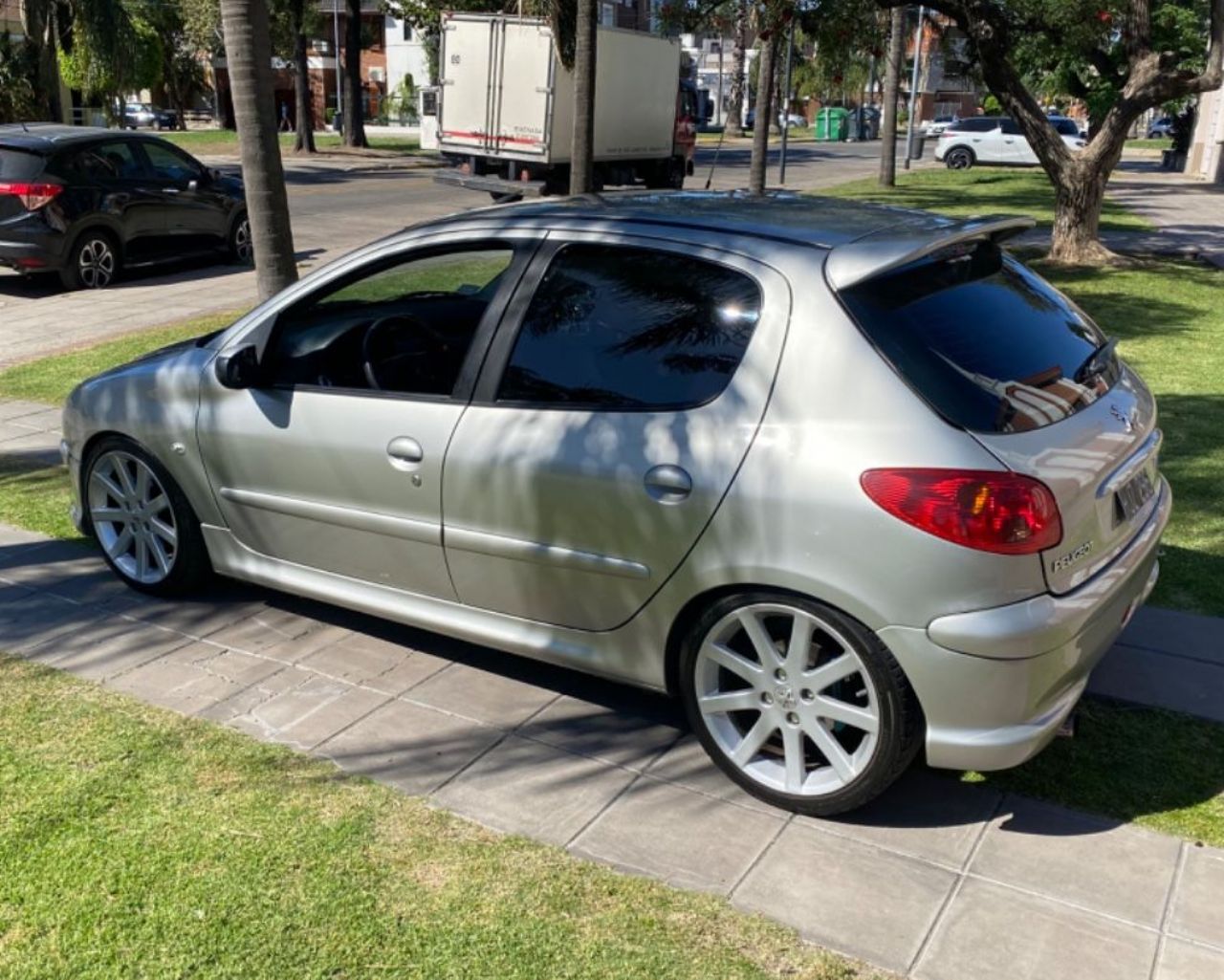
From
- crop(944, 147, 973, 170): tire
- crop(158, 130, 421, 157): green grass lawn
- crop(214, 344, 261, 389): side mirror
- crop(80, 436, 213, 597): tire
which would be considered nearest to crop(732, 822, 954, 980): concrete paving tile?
crop(214, 344, 261, 389): side mirror

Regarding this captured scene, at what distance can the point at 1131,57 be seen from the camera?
14375 millimetres

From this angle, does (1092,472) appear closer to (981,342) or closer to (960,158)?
(981,342)

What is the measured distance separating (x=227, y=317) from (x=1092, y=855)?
10161 millimetres

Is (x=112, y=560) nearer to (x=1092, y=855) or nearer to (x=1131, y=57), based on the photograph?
(x=1092, y=855)

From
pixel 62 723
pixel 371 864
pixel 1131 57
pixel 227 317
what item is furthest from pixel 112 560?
pixel 1131 57

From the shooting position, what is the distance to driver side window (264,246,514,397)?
430 centimetres

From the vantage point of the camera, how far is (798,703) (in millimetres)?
3514

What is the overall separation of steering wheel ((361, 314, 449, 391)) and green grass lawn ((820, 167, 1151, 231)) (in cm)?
1462

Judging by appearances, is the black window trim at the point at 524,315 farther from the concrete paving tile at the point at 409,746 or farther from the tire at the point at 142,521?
the tire at the point at 142,521

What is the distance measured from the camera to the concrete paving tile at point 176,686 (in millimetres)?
4270

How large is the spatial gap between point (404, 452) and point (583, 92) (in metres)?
10.1

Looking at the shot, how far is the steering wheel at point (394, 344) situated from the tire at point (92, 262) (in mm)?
10595

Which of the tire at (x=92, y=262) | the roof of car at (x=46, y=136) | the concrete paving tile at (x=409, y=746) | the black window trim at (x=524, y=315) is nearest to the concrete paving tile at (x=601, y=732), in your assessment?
the concrete paving tile at (x=409, y=746)

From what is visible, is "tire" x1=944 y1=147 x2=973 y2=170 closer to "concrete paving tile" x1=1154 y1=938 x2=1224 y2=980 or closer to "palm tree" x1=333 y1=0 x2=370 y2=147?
"palm tree" x1=333 y1=0 x2=370 y2=147
